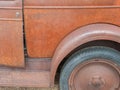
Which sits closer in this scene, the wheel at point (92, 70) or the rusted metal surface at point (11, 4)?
the rusted metal surface at point (11, 4)

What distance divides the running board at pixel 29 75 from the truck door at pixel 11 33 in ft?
0.37

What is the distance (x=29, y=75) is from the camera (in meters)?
3.26

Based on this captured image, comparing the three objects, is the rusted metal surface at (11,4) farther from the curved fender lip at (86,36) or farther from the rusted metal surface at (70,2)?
the curved fender lip at (86,36)

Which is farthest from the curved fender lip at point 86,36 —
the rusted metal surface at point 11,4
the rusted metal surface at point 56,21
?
the rusted metal surface at point 11,4

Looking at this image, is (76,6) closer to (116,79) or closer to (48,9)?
(48,9)

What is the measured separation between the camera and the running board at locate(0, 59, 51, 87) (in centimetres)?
323

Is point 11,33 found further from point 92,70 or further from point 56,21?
point 92,70

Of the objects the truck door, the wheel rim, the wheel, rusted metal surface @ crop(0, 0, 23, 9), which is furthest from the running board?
rusted metal surface @ crop(0, 0, 23, 9)

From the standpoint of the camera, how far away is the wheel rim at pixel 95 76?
3.17 m

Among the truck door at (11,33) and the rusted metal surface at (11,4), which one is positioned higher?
the rusted metal surface at (11,4)

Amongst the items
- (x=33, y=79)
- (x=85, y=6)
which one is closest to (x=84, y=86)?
(x=33, y=79)

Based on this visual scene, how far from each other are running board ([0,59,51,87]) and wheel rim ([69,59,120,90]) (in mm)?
320

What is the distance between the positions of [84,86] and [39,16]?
0.99 m

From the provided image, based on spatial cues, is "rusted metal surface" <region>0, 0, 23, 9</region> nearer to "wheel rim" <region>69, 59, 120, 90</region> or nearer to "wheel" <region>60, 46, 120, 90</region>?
"wheel" <region>60, 46, 120, 90</region>
